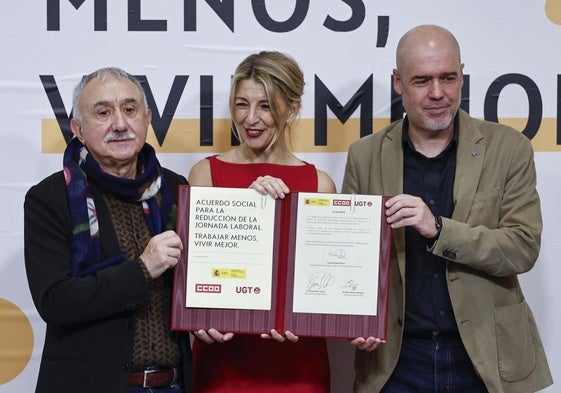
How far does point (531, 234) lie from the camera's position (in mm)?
2244

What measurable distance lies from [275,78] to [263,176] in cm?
31

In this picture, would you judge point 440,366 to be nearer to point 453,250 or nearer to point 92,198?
point 453,250

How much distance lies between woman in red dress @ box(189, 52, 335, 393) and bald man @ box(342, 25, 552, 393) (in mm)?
215

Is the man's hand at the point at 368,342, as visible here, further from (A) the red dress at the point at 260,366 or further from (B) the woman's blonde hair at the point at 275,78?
(B) the woman's blonde hair at the point at 275,78

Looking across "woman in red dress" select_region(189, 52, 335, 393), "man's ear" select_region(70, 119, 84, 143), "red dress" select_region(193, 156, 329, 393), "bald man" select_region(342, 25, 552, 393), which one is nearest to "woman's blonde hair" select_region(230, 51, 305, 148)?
"woman in red dress" select_region(189, 52, 335, 393)

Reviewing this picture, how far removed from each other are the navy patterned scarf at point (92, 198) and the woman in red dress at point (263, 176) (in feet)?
0.98

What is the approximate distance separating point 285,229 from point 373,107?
3.23 ft

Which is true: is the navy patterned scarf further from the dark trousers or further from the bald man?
the dark trousers

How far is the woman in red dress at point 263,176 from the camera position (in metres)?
2.37

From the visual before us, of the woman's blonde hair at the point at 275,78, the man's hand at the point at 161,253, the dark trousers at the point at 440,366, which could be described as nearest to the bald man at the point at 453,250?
the dark trousers at the point at 440,366

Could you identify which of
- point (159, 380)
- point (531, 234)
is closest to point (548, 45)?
point (531, 234)

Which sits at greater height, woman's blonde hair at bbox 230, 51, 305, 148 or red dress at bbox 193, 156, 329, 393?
woman's blonde hair at bbox 230, 51, 305, 148

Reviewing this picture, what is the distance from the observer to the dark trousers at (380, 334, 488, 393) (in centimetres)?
227

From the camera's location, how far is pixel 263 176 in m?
2.43
